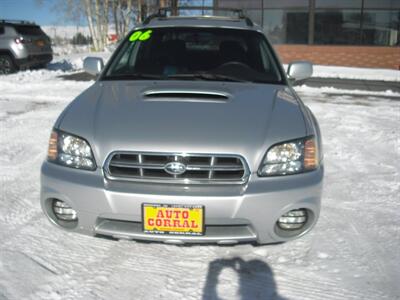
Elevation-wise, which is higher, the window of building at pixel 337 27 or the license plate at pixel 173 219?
the window of building at pixel 337 27

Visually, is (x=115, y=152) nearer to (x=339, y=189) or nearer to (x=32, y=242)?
(x=32, y=242)

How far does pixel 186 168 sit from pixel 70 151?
794 millimetres

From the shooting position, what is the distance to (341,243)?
127 inches

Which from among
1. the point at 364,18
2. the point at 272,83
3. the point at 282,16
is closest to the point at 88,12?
the point at 282,16

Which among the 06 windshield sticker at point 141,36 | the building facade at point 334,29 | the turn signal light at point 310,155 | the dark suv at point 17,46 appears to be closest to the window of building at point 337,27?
the building facade at point 334,29

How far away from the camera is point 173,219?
8.50 ft

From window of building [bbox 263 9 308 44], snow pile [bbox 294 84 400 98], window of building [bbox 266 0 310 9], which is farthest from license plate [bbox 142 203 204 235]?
window of building [bbox 266 0 310 9]

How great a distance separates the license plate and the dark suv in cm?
1354

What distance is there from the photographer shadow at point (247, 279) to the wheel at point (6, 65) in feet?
45.0

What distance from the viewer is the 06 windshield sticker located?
434 cm

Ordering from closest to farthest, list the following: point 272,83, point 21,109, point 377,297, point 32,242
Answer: point 377,297 < point 32,242 < point 272,83 < point 21,109

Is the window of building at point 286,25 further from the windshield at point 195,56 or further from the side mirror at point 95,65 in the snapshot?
the side mirror at point 95,65

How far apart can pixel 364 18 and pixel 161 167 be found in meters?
19.7

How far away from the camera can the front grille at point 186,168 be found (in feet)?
8.61
